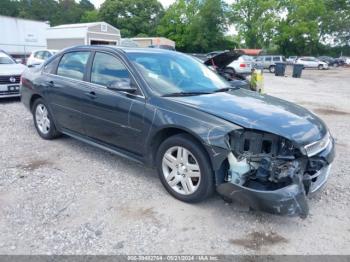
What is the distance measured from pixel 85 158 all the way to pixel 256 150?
268 centimetres

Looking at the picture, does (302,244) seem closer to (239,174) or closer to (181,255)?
(239,174)

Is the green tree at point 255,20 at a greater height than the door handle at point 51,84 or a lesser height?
greater

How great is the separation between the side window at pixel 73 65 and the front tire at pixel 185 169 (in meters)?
1.87

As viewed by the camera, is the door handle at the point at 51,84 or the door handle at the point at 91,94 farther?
the door handle at the point at 51,84

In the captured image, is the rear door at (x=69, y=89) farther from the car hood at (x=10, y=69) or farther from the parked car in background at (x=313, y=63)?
the parked car in background at (x=313, y=63)

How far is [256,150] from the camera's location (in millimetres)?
3080

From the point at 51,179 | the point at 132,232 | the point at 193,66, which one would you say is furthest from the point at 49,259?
the point at 193,66

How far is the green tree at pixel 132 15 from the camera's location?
5838cm

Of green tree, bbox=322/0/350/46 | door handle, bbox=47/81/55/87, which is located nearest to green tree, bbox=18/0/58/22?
green tree, bbox=322/0/350/46

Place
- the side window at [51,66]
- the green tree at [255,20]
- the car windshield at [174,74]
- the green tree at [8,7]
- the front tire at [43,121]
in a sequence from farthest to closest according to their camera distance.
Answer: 1. the green tree at [8,7]
2. the green tree at [255,20]
3. the front tire at [43,121]
4. the side window at [51,66]
5. the car windshield at [174,74]

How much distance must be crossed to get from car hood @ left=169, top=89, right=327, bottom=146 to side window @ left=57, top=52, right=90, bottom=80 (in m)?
1.70

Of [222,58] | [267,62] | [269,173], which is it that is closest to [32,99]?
[269,173]

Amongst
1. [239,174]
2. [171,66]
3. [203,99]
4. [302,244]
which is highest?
[171,66]

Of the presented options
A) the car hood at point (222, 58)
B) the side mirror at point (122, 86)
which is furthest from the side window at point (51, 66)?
the car hood at point (222, 58)
